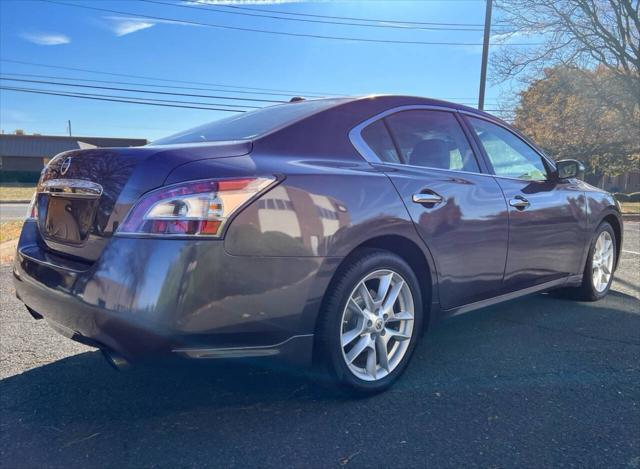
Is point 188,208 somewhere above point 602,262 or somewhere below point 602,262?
above

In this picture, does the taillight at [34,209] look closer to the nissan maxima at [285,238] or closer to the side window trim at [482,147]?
the nissan maxima at [285,238]

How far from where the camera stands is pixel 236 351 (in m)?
2.18

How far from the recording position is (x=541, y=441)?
2.26 metres

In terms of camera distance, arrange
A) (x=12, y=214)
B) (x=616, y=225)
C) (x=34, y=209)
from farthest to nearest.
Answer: (x=12, y=214) < (x=616, y=225) < (x=34, y=209)

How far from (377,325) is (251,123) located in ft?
4.47

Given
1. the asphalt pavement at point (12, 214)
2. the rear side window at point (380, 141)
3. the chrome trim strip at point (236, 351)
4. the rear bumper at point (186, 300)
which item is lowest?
the asphalt pavement at point (12, 214)

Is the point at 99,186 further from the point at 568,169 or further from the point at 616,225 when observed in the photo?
the point at 616,225

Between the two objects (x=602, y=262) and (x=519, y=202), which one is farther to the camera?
(x=602, y=262)

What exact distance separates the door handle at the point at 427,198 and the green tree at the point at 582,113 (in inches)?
841

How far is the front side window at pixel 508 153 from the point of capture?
3.59 m

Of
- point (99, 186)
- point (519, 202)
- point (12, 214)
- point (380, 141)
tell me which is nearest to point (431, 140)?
point (380, 141)

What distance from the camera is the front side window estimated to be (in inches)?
141

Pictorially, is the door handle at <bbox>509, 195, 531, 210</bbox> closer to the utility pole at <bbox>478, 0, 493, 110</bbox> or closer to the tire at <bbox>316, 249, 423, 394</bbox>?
the tire at <bbox>316, 249, 423, 394</bbox>

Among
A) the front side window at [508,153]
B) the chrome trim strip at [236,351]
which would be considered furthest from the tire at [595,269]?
the chrome trim strip at [236,351]
